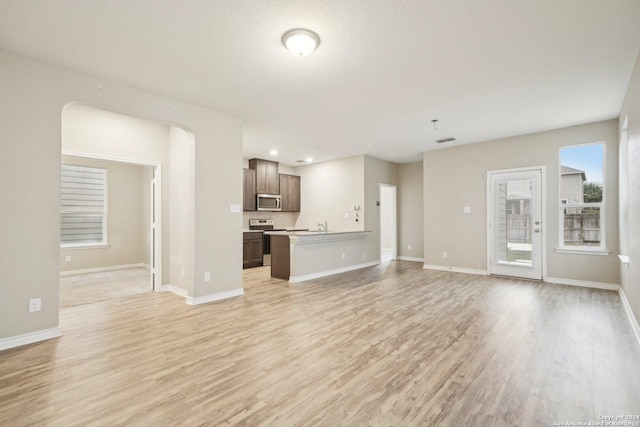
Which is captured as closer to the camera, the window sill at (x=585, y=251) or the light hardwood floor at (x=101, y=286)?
the light hardwood floor at (x=101, y=286)

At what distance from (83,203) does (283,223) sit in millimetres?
4969

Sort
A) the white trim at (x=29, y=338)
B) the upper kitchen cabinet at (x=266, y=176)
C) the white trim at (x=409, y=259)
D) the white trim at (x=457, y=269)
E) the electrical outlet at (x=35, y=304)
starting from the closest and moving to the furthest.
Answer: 1. the white trim at (x=29, y=338)
2. the electrical outlet at (x=35, y=304)
3. the white trim at (x=457, y=269)
4. the upper kitchen cabinet at (x=266, y=176)
5. the white trim at (x=409, y=259)

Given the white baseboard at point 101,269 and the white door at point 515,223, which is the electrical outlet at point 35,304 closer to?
the white baseboard at point 101,269

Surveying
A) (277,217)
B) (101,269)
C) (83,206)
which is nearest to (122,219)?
(83,206)

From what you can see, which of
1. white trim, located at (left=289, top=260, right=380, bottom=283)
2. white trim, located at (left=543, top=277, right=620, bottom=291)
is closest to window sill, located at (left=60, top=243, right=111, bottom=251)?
white trim, located at (left=289, top=260, right=380, bottom=283)

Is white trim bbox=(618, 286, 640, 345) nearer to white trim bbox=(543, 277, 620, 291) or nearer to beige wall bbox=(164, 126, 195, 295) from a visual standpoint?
Result: white trim bbox=(543, 277, 620, 291)

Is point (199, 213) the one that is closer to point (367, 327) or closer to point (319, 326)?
point (319, 326)

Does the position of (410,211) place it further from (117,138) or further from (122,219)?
(122,219)

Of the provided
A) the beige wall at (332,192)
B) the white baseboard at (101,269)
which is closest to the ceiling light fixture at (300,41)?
the beige wall at (332,192)

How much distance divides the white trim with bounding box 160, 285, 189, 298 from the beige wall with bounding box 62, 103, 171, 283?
12 cm

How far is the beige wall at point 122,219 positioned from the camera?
6961 millimetres

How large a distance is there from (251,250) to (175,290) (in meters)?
2.61

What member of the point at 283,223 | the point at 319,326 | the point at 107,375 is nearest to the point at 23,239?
the point at 107,375

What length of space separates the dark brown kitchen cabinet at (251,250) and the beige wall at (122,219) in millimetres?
Answer: 2715
